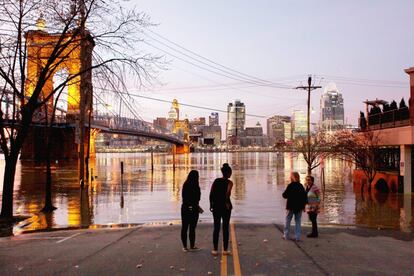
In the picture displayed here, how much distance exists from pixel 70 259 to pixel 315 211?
19.1ft

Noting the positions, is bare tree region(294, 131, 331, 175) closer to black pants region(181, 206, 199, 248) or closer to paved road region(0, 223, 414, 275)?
paved road region(0, 223, 414, 275)

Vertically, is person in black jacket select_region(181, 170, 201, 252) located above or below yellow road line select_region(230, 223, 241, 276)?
above

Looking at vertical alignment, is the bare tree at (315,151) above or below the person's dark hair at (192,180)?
above

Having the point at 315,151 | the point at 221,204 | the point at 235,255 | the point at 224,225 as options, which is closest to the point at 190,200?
the point at 221,204

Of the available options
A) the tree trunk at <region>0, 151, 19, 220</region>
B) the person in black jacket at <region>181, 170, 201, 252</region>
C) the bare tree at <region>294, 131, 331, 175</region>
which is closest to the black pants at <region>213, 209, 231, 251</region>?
the person in black jacket at <region>181, 170, 201, 252</region>

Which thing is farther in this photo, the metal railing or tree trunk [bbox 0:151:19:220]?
the metal railing

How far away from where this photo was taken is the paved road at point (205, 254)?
8312 mm

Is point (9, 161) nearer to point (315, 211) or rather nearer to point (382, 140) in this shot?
point (315, 211)

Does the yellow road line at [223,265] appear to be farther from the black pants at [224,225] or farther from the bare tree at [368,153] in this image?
the bare tree at [368,153]

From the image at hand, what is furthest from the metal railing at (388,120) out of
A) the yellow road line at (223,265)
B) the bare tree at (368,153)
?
the yellow road line at (223,265)

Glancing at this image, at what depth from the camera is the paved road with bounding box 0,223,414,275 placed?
8.31 meters

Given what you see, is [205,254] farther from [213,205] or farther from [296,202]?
[296,202]

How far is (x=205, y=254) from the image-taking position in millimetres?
9578

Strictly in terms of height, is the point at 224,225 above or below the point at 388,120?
below
